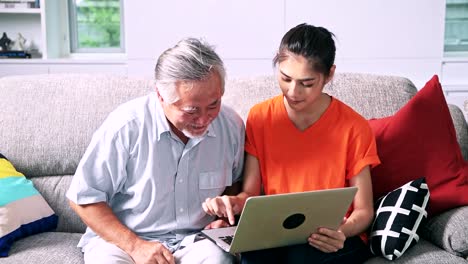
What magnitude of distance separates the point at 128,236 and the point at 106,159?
221 mm

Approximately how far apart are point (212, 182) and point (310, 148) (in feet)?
1.03

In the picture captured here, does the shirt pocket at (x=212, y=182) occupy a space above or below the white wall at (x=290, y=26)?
below

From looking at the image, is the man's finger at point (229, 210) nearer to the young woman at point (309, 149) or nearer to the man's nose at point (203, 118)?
the young woman at point (309, 149)

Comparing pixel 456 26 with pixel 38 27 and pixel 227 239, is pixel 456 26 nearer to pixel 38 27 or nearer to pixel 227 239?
pixel 38 27

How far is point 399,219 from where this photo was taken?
1614 mm

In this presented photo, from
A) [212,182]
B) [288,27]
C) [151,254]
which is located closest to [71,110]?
[212,182]

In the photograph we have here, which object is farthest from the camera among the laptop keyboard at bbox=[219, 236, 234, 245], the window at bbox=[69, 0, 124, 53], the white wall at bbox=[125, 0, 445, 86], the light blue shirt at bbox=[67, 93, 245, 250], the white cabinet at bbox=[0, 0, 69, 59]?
the window at bbox=[69, 0, 124, 53]

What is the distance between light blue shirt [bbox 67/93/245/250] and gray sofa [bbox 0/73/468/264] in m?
0.31

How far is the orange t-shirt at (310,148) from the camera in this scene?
1.69 meters

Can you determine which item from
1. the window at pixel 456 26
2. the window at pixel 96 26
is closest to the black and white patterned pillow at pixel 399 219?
the window at pixel 456 26

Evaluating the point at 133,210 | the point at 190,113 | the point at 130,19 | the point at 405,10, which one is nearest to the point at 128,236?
the point at 133,210

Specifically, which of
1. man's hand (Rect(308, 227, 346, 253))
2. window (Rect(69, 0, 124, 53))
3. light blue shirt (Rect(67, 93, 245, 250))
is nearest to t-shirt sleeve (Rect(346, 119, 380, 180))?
man's hand (Rect(308, 227, 346, 253))

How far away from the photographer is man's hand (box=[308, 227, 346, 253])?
1505 millimetres

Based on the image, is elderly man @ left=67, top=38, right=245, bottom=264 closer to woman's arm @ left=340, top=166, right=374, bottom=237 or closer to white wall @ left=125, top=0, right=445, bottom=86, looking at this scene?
woman's arm @ left=340, top=166, right=374, bottom=237
